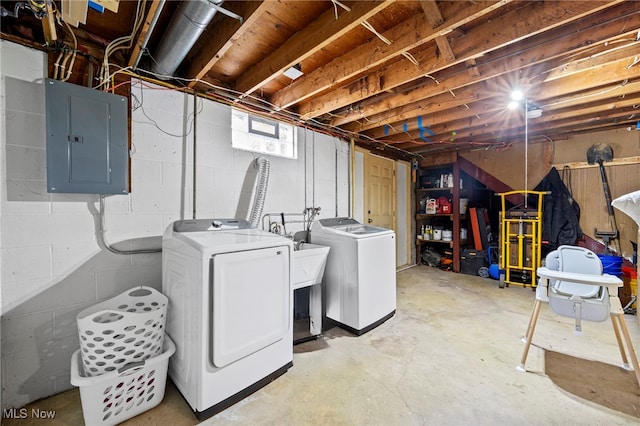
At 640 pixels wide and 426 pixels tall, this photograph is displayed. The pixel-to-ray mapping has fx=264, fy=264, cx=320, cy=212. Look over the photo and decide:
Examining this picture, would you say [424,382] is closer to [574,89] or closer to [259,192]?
[259,192]

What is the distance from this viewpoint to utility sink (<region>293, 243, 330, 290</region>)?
88.7 inches

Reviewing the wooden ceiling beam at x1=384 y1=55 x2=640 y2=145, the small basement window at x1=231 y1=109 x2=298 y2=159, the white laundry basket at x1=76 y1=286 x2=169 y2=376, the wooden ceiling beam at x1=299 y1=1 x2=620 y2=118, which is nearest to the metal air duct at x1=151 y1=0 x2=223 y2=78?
the small basement window at x1=231 y1=109 x2=298 y2=159

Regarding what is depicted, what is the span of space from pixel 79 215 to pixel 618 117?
554cm

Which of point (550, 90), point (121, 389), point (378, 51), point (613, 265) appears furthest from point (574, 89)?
point (121, 389)

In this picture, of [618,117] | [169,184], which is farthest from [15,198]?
[618,117]

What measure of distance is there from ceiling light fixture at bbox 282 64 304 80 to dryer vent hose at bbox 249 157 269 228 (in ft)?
2.59

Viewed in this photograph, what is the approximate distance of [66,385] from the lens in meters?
1.73

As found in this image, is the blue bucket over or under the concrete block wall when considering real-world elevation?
under

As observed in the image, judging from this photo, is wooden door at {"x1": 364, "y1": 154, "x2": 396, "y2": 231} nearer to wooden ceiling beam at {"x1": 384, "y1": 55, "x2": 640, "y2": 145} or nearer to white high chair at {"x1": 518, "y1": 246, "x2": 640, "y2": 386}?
wooden ceiling beam at {"x1": 384, "y1": 55, "x2": 640, "y2": 145}

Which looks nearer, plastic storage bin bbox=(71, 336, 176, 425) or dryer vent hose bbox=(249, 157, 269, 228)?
plastic storage bin bbox=(71, 336, 176, 425)

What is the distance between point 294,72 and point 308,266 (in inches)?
66.0

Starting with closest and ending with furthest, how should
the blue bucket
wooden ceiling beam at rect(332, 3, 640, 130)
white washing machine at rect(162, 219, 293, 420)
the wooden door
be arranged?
white washing machine at rect(162, 219, 293, 420), wooden ceiling beam at rect(332, 3, 640, 130), the blue bucket, the wooden door

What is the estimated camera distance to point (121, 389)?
1.45 m

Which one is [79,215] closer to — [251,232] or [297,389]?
[251,232]
